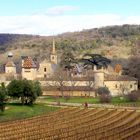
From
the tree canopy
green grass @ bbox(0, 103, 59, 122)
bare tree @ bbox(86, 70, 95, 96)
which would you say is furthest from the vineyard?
bare tree @ bbox(86, 70, 95, 96)

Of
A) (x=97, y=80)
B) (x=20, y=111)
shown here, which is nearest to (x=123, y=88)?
(x=97, y=80)

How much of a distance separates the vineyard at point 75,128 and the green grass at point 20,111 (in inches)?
158

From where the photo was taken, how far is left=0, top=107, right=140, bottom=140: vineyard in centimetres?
3894

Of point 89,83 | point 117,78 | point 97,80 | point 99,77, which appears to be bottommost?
point 89,83

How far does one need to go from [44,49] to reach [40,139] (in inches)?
6008

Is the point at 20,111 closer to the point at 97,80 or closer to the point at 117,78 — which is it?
the point at 97,80

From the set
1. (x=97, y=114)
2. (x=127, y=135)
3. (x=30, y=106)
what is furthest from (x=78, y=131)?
(x=30, y=106)

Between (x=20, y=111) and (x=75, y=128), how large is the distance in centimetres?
2050

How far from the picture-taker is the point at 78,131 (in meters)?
42.3

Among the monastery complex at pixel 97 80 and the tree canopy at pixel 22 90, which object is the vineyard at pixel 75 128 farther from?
the monastery complex at pixel 97 80

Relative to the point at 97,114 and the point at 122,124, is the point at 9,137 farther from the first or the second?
the point at 97,114

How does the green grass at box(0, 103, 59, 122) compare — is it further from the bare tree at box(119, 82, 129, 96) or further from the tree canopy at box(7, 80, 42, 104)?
the bare tree at box(119, 82, 129, 96)

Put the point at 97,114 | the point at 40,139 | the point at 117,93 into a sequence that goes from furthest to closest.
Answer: the point at 117,93, the point at 97,114, the point at 40,139

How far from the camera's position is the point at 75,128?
44.4 meters
